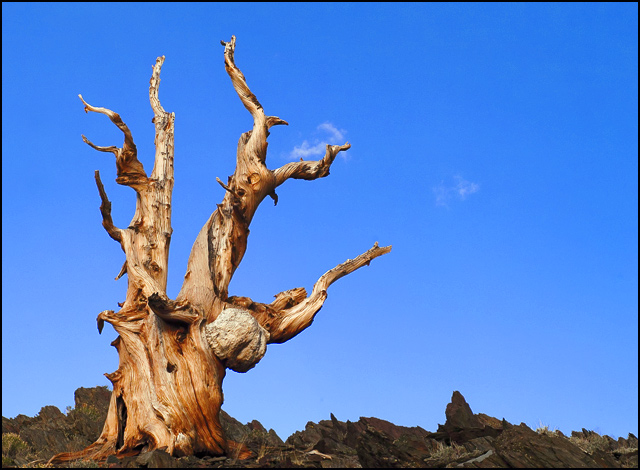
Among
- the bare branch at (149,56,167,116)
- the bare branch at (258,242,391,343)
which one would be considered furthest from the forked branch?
the bare branch at (258,242,391,343)

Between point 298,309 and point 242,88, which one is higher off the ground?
point 242,88

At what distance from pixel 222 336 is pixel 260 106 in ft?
18.7

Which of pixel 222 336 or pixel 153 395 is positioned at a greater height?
pixel 222 336

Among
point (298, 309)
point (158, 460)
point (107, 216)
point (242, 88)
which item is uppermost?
point (242, 88)

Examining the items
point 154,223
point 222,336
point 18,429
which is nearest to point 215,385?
point 222,336

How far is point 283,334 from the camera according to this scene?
13.4 m

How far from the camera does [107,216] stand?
13.7 meters

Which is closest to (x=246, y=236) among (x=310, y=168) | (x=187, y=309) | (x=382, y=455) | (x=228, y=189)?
(x=228, y=189)

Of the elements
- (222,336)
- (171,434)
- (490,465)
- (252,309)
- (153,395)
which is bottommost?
(490,465)

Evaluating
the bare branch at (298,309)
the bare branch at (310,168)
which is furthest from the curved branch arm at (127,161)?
the bare branch at (298,309)

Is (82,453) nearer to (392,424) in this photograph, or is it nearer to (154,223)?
(154,223)

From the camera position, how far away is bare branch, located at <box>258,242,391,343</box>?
1338cm

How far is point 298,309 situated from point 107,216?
447 cm

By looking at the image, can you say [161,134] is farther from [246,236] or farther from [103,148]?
[246,236]
